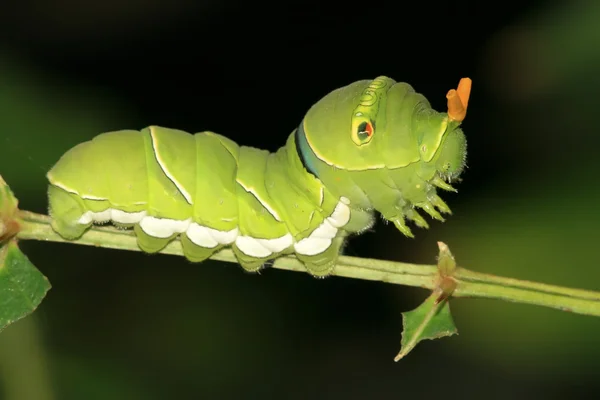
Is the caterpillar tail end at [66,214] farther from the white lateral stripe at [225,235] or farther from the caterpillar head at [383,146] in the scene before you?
the caterpillar head at [383,146]

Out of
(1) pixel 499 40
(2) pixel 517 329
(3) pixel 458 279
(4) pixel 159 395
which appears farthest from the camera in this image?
(1) pixel 499 40

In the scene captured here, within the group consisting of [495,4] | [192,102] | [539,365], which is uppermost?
[495,4]

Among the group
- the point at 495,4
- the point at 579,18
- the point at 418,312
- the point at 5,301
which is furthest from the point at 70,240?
the point at 495,4

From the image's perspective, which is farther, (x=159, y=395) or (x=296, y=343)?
(x=296, y=343)

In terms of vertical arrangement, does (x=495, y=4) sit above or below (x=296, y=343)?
above

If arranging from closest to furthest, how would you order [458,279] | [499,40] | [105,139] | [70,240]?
[458,279] → [70,240] → [105,139] → [499,40]

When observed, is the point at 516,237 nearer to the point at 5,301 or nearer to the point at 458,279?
the point at 458,279

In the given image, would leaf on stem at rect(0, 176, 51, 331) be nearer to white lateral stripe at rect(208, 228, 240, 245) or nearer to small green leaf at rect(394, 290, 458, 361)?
white lateral stripe at rect(208, 228, 240, 245)

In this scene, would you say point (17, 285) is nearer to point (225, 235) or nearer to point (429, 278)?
point (225, 235)
